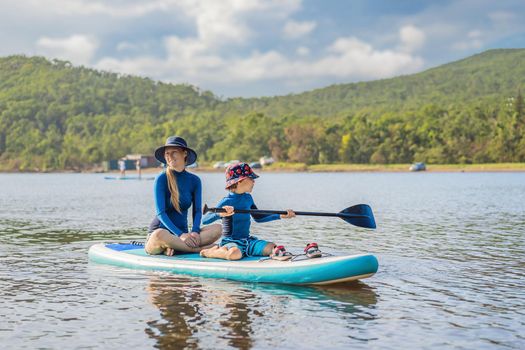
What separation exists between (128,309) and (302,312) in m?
2.62

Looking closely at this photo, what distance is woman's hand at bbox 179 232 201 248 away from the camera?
498 inches

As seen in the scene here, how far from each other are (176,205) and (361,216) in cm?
356

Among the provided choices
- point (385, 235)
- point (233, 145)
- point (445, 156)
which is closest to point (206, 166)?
point (233, 145)

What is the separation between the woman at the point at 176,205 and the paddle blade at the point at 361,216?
2571 mm

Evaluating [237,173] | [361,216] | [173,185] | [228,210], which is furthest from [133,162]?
[228,210]

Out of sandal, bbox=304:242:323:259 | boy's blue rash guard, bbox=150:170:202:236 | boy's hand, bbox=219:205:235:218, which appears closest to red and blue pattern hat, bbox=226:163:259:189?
boy's hand, bbox=219:205:235:218

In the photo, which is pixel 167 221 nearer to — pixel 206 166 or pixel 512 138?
pixel 512 138

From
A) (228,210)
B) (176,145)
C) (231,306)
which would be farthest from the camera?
(176,145)

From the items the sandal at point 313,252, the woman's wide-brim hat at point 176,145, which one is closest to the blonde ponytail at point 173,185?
the woman's wide-brim hat at point 176,145

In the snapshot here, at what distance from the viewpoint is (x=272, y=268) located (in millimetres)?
11711

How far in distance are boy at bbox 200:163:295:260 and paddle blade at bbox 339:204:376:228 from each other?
5.22ft

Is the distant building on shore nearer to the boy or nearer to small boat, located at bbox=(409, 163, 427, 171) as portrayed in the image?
small boat, located at bbox=(409, 163, 427, 171)

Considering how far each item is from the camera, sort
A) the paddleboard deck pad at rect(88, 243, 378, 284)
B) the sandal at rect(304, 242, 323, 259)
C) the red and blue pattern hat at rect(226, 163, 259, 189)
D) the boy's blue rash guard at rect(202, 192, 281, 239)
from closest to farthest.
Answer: the paddleboard deck pad at rect(88, 243, 378, 284) → the sandal at rect(304, 242, 323, 259) → the red and blue pattern hat at rect(226, 163, 259, 189) → the boy's blue rash guard at rect(202, 192, 281, 239)

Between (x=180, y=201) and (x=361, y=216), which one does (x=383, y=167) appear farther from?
(x=180, y=201)
